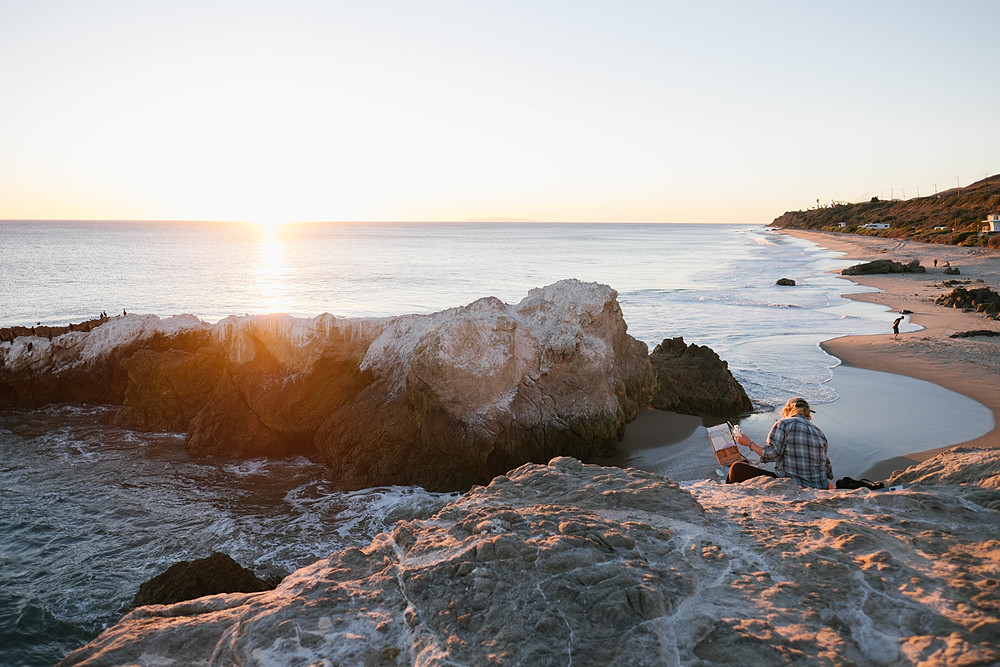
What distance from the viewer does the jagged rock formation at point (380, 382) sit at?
900 centimetres

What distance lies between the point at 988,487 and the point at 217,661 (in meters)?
5.34

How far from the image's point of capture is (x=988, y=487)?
470cm

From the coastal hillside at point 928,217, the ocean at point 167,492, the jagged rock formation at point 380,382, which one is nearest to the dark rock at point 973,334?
the ocean at point 167,492

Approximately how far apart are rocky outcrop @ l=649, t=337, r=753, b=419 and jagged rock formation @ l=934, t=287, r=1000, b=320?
14218 mm

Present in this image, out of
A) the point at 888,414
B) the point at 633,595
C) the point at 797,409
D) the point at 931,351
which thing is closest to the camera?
the point at 633,595

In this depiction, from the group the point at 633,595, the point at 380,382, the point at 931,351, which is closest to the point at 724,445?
the point at 633,595

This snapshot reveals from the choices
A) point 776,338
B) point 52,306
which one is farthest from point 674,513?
point 52,306

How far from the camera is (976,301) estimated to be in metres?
22.7

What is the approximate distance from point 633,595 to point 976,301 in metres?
25.3

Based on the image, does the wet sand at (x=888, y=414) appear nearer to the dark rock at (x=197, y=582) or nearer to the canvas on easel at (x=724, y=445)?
the canvas on easel at (x=724, y=445)

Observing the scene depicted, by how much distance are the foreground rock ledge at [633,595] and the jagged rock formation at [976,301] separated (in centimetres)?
2086

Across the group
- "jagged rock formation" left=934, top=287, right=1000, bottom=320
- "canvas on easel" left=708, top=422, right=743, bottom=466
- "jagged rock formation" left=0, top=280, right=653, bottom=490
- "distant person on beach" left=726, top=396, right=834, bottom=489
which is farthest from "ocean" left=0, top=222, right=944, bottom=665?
"distant person on beach" left=726, top=396, right=834, bottom=489

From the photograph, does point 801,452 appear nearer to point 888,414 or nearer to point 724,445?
point 724,445

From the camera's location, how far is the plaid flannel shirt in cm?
554
